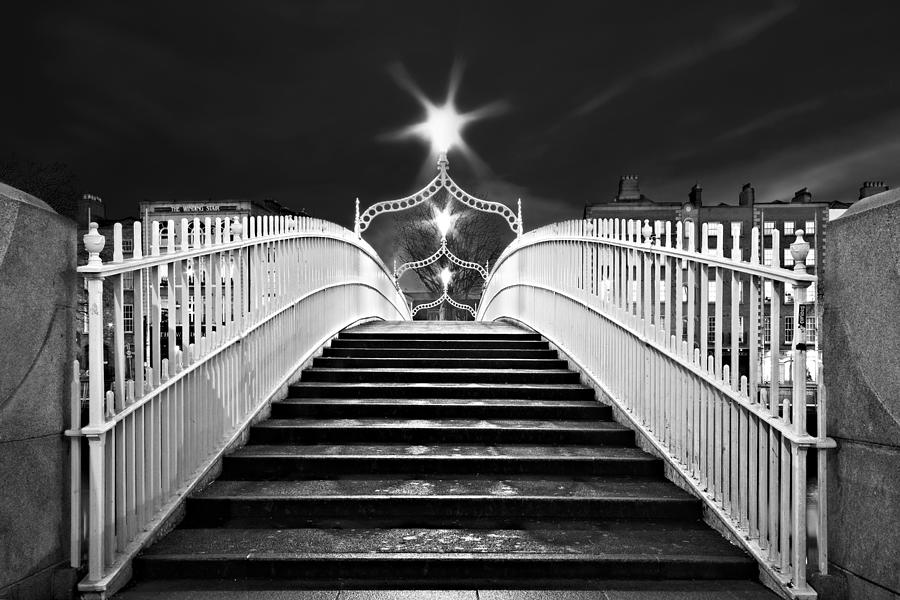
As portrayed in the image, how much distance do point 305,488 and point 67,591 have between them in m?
1.62

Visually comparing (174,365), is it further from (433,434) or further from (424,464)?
(433,434)

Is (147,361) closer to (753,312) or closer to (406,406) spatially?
(406,406)

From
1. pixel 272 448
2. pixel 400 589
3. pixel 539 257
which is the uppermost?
pixel 539 257

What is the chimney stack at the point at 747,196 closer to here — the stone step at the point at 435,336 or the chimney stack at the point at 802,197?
the chimney stack at the point at 802,197

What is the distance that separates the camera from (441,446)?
544 centimetres

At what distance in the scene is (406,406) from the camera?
20.1ft

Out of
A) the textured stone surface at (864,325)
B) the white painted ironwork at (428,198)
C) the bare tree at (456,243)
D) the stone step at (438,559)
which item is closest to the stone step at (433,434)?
the stone step at (438,559)

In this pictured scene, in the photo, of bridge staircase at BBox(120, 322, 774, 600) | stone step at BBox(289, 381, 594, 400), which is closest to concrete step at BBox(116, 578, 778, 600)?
bridge staircase at BBox(120, 322, 774, 600)

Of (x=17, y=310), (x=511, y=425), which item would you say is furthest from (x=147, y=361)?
(x=511, y=425)

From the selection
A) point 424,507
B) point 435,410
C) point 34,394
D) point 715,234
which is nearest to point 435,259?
point 435,410

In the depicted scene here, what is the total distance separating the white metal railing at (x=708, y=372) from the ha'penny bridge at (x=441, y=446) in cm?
2

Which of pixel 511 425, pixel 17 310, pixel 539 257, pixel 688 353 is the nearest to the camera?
pixel 17 310

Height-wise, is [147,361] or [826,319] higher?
[826,319]

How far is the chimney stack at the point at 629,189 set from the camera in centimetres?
4706
